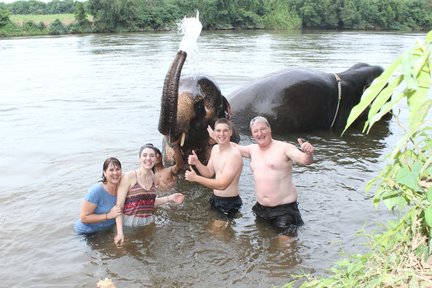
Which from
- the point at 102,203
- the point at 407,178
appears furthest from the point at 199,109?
the point at 407,178

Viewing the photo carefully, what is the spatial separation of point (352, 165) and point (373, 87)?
518 centimetres

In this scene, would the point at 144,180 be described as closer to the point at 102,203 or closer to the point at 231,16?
the point at 102,203

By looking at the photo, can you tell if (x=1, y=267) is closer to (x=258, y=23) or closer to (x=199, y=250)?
(x=199, y=250)

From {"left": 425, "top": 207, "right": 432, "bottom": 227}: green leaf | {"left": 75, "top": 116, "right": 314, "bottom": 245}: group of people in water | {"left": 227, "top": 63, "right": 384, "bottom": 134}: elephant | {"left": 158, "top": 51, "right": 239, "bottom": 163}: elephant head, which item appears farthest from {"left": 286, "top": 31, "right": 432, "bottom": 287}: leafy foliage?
{"left": 227, "top": 63, "right": 384, "bottom": 134}: elephant

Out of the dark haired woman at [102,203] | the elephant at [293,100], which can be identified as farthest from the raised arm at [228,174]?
the elephant at [293,100]

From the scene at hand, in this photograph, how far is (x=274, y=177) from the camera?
14.3ft

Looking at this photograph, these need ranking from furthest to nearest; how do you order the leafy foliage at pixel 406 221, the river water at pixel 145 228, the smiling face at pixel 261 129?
the smiling face at pixel 261 129 → the river water at pixel 145 228 → the leafy foliage at pixel 406 221

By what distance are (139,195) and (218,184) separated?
0.72m

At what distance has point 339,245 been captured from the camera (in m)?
4.20

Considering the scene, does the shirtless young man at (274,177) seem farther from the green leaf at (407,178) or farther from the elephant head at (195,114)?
the green leaf at (407,178)

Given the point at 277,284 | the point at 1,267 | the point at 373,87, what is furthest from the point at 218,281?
the point at 373,87

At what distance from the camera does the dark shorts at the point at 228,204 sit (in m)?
4.78

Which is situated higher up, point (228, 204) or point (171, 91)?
point (171, 91)

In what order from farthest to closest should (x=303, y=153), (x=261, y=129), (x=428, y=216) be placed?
(x=261, y=129), (x=303, y=153), (x=428, y=216)
